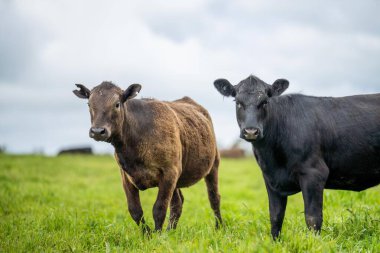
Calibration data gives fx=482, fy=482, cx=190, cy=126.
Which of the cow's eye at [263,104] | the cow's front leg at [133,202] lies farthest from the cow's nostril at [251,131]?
the cow's front leg at [133,202]

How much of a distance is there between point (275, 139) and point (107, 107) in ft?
8.36

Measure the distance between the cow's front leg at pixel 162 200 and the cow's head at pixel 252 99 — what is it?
1702 millimetres

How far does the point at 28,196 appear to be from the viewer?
546 inches

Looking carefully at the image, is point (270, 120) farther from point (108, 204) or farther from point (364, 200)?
point (108, 204)

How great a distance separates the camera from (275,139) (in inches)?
268

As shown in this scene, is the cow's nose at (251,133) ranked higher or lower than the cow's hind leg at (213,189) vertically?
higher

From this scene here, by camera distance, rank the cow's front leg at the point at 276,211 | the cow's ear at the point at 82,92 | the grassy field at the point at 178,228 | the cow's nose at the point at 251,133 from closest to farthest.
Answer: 1. the grassy field at the point at 178,228
2. the cow's nose at the point at 251,133
3. the cow's front leg at the point at 276,211
4. the cow's ear at the point at 82,92

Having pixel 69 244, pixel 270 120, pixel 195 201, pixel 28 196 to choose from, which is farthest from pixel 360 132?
pixel 28 196

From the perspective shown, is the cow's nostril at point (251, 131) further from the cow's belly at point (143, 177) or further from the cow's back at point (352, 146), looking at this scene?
the cow's belly at point (143, 177)

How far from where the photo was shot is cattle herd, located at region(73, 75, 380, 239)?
259 inches

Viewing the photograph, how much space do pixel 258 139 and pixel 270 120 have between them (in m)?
0.49

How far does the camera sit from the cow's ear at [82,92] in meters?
7.73

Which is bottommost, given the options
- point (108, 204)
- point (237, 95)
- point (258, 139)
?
point (108, 204)

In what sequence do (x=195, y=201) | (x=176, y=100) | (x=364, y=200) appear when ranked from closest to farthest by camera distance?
1. (x=364, y=200)
2. (x=176, y=100)
3. (x=195, y=201)
